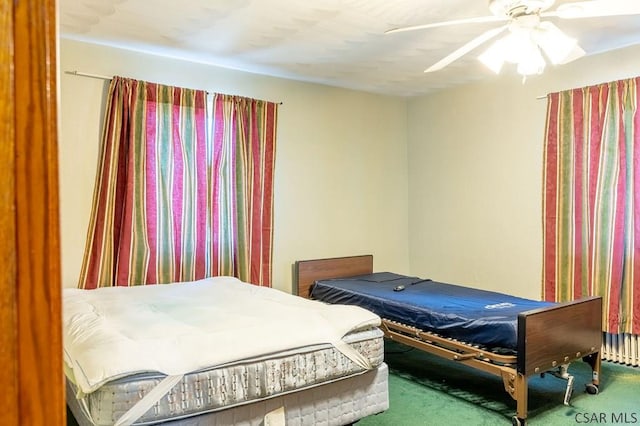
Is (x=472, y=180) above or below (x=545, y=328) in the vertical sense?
above

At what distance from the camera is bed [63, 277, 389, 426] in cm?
168

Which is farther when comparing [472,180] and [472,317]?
[472,180]

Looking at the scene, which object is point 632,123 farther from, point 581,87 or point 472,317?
point 472,317

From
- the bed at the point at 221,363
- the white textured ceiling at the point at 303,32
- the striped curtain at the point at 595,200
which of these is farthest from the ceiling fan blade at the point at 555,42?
the bed at the point at 221,363

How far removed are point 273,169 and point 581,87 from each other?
2597 mm

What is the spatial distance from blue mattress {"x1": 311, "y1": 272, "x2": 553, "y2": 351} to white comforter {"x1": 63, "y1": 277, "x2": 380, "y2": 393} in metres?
0.77

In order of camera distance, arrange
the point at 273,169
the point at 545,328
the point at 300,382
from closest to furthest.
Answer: the point at 300,382
the point at 545,328
the point at 273,169

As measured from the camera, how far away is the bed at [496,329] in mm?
2535

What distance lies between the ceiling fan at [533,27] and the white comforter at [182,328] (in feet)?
4.95

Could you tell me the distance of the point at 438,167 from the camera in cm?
490

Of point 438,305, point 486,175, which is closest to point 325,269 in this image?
point 438,305

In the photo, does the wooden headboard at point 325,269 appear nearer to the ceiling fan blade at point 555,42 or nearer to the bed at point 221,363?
the bed at point 221,363

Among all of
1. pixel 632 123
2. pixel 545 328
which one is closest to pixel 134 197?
pixel 545 328

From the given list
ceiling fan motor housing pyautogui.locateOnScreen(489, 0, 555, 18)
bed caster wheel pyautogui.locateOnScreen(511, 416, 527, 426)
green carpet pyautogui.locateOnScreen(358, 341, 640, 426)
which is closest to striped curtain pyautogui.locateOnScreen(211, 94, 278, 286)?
green carpet pyautogui.locateOnScreen(358, 341, 640, 426)
